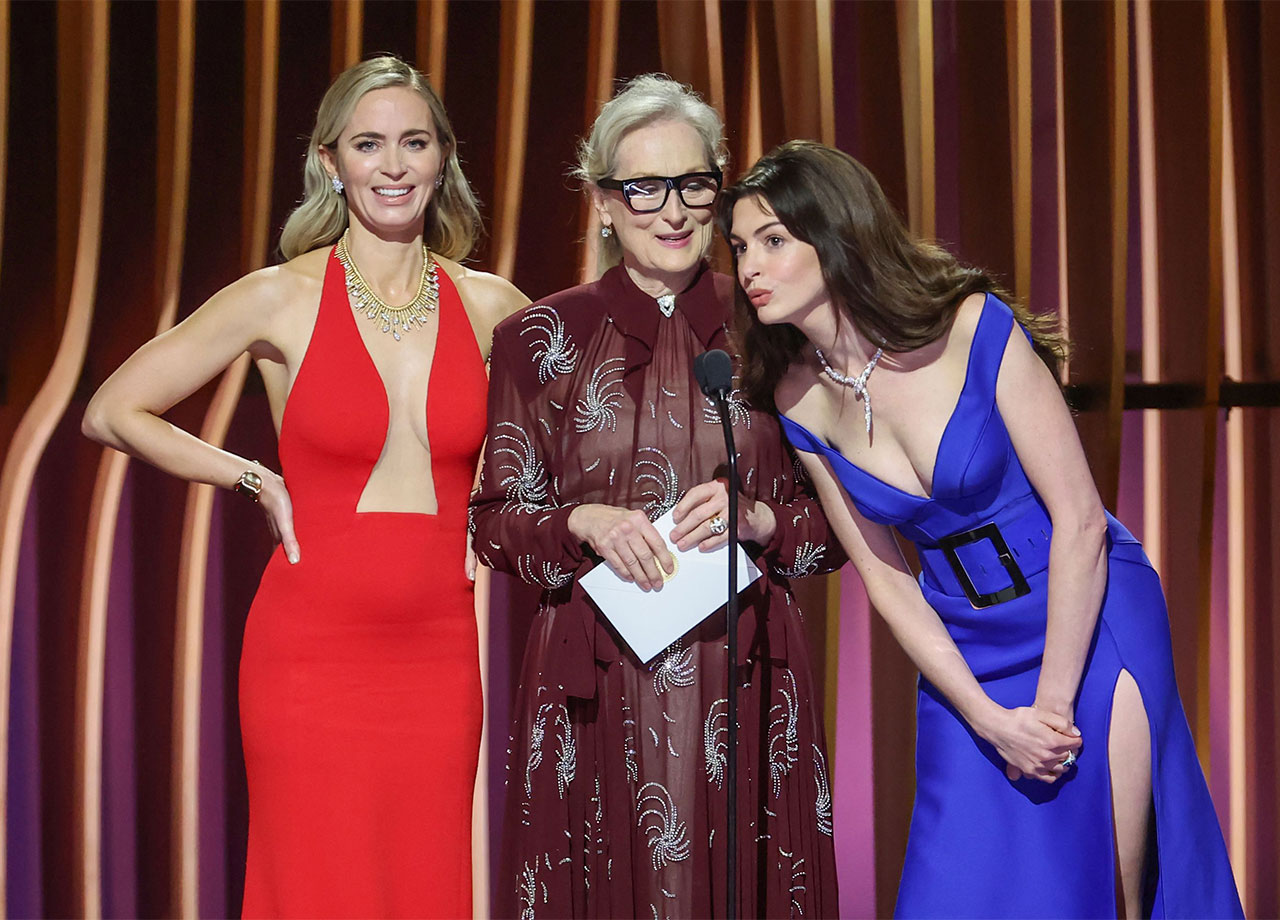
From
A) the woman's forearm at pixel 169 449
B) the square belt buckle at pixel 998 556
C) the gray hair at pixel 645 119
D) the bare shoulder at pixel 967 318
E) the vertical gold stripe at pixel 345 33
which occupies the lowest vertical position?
the square belt buckle at pixel 998 556

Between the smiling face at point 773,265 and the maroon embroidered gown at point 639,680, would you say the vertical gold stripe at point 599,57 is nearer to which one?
the maroon embroidered gown at point 639,680

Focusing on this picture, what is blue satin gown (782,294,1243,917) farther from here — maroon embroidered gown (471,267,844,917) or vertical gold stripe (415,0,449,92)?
vertical gold stripe (415,0,449,92)

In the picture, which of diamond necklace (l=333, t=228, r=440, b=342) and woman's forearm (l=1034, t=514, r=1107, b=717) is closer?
woman's forearm (l=1034, t=514, r=1107, b=717)

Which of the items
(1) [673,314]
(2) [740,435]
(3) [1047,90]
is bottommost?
(2) [740,435]

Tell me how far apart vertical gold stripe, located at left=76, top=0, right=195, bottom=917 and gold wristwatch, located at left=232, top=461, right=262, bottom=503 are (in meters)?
0.94

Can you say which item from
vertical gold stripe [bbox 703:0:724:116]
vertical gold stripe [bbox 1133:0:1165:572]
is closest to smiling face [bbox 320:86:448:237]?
vertical gold stripe [bbox 703:0:724:116]

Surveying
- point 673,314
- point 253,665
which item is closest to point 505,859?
point 253,665

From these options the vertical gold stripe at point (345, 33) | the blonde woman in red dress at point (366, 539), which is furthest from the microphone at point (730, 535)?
the vertical gold stripe at point (345, 33)

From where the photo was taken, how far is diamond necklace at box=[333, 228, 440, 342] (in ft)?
7.56

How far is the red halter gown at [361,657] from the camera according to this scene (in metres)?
2.26

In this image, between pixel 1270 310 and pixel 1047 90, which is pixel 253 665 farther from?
pixel 1270 310

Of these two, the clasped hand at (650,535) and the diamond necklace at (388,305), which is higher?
the diamond necklace at (388,305)

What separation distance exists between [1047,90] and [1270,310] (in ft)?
2.52

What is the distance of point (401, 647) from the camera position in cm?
227
